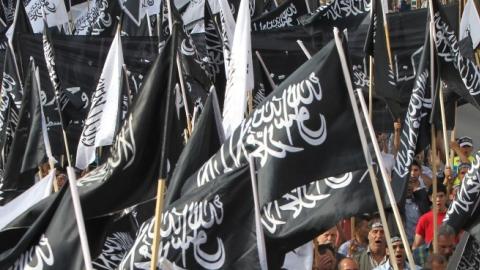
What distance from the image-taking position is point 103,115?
11141 millimetres

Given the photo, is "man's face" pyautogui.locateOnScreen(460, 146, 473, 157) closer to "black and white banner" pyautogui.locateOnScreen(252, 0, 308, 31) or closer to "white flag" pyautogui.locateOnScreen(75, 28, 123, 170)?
"black and white banner" pyautogui.locateOnScreen(252, 0, 308, 31)

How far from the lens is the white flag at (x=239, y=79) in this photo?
28.5ft

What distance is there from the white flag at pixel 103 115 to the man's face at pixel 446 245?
300 centimetres

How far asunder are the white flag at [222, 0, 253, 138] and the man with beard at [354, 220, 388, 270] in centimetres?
123

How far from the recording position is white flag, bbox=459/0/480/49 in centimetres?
1232

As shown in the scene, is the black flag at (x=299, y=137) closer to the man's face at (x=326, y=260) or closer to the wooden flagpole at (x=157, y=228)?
the wooden flagpole at (x=157, y=228)

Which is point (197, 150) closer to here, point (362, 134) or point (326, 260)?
point (362, 134)

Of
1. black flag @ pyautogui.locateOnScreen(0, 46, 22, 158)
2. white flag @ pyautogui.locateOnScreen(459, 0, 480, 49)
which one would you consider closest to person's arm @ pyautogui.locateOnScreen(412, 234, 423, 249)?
white flag @ pyautogui.locateOnScreen(459, 0, 480, 49)

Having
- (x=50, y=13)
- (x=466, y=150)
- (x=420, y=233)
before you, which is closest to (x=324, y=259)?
(x=420, y=233)

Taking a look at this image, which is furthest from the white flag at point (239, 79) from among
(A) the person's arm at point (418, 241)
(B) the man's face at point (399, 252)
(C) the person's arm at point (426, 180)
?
(C) the person's arm at point (426, 180)

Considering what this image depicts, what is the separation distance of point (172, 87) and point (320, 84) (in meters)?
0.75

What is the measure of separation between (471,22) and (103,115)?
3.46 metres

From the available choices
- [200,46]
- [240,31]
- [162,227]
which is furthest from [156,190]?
[200,46]

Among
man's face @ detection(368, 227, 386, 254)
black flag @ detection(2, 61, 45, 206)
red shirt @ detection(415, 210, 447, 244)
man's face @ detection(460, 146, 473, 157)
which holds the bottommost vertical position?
man's face @ detection(460, 146, 473, 157)
